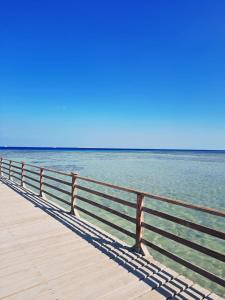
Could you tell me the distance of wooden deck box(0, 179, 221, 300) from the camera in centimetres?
409

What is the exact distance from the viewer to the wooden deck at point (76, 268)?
13.4 ft

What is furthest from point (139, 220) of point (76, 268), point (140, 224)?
point (76, 268)

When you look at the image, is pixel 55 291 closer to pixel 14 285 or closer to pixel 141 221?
pixel 14 285

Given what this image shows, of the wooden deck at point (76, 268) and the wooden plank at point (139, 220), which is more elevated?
the wooden plank at point (139, 220)

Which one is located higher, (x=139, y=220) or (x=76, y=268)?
(x=139, y=220)

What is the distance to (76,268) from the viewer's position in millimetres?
4891

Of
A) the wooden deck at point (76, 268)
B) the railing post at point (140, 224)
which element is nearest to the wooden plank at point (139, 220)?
the railing post at point (140, 224)

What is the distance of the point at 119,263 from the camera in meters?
5.11

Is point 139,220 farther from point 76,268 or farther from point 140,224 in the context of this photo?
point 76,268

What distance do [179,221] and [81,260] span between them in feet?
6.60

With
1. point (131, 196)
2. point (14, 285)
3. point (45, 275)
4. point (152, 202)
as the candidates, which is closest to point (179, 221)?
point (45, 275)

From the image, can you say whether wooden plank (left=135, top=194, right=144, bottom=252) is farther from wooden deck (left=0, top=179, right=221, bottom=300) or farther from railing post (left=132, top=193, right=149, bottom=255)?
wooden deck (left=0, top=179, right=221, bottom=300)

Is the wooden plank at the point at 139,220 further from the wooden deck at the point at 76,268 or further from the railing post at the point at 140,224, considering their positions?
the wooden deck at the point at 76,268

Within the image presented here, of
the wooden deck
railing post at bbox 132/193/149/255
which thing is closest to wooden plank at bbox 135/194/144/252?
railing post at bbox 132/193/149/255
